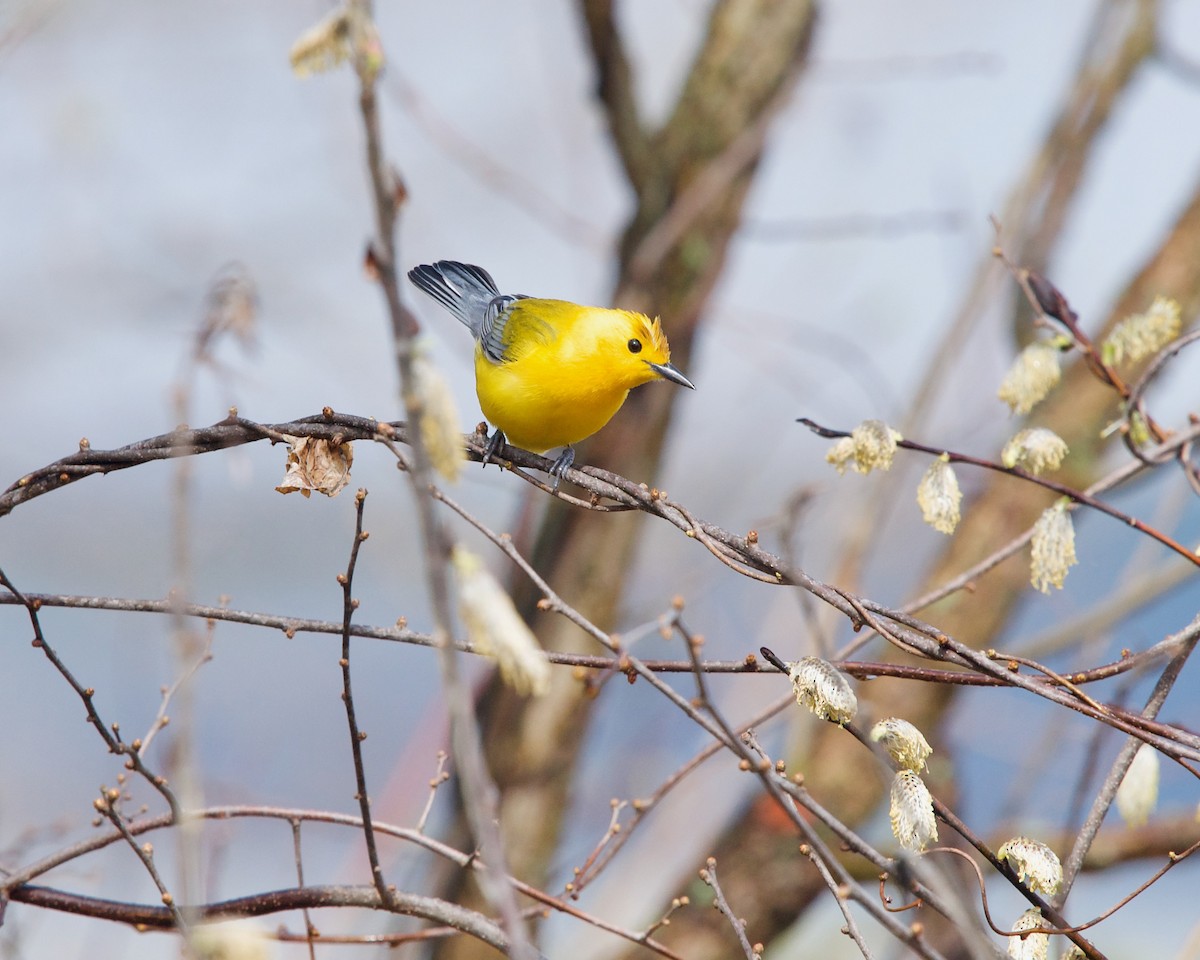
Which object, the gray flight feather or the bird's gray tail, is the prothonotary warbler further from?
the bird's gray tail

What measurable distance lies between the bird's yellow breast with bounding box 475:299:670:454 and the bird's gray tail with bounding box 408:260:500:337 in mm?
381

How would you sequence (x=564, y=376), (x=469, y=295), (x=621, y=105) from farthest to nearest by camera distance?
(x=621, y=105) < (x=469, y=295) < (x=564, y=376)

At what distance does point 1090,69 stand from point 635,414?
1.94 metres

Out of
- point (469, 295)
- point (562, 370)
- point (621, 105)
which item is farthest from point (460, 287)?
point (621, 105)

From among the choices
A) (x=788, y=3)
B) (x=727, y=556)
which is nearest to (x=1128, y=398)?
(x=727, y=556)

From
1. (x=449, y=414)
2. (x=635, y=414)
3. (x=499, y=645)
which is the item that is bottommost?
(x=499, y=645)

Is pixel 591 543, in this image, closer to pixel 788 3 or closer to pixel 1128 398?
pixel 788 3

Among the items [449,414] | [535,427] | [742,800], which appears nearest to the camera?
[449,414]

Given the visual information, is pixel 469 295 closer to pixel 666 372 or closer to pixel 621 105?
pixel 666 372

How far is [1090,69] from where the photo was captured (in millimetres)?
3877

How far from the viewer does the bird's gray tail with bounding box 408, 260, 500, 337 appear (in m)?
3.23

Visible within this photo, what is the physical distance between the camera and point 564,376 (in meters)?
2.67

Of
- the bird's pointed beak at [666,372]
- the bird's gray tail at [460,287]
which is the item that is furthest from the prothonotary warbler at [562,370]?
the bird's gray tail at [460,287]

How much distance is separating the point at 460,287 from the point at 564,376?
31.5 inches
